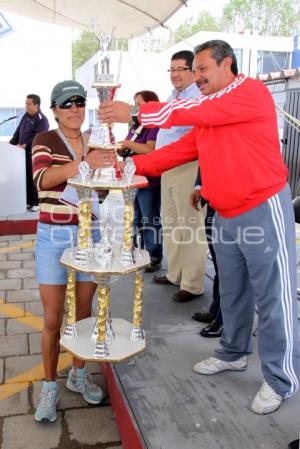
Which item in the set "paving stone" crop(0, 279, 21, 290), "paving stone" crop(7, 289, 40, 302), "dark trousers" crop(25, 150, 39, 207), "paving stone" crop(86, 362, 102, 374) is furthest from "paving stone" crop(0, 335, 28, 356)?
"dark trousers" crop(25, 150, 39, 207)

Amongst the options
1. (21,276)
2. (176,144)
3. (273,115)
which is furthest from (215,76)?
(21,276)

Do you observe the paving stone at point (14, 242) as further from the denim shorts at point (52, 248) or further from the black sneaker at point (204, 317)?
the denim shorts at point (52, 248)

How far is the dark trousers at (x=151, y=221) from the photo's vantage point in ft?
14.1

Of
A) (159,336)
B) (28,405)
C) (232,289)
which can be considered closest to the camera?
(232,289)

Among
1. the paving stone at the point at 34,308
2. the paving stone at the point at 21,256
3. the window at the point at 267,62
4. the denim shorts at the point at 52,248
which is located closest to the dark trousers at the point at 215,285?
the denim shorts at the point at 52,248

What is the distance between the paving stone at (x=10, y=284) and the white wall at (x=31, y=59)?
1024 centimetres

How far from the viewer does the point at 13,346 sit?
10.3 ft

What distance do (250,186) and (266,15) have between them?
42.8 m

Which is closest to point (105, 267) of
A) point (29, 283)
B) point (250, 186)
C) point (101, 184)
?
point (101, 184)

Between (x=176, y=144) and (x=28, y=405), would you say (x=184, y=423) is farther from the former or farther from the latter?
(x=176, y=144)

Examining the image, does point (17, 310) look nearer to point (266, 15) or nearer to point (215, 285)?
point (215, 285)

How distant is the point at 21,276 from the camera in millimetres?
4520

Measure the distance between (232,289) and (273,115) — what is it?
35.0 inches

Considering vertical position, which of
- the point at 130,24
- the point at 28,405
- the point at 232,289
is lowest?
the point at 28,405
